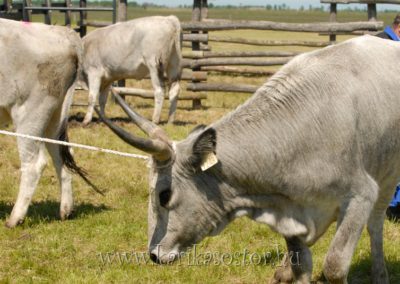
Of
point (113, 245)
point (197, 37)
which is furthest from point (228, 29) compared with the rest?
point (113, 245)

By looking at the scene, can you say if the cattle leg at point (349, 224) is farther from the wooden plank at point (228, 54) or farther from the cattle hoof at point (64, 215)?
the wooden plank at point (228, 54)

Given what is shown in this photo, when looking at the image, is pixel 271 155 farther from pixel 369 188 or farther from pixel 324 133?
pixel 369 188

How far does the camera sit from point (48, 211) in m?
6.96

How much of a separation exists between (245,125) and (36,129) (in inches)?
115

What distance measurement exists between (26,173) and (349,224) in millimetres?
3462

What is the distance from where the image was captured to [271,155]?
4.09 metres

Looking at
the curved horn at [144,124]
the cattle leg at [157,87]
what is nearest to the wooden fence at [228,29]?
the cattle leg at [157,87]

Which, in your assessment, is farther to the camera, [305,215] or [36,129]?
[36,129]

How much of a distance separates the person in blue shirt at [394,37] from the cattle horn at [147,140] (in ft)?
9.71

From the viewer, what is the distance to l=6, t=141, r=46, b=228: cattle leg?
643 centimetres

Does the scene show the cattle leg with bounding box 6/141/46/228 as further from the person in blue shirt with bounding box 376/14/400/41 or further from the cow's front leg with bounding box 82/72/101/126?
Result: the cow's front leg with bounding box 82/72/101/126

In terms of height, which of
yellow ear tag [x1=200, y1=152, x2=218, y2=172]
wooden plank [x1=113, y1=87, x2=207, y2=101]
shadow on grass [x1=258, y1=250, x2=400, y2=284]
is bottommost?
wooden plank [x1=113, y1=87, x2=207, y2=101]

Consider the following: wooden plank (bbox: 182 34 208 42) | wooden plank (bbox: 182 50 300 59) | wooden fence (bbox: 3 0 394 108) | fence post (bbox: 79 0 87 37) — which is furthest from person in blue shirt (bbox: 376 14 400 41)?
fence post (bbox: 79 0 87 37)

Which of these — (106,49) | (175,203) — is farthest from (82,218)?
(106,49)
